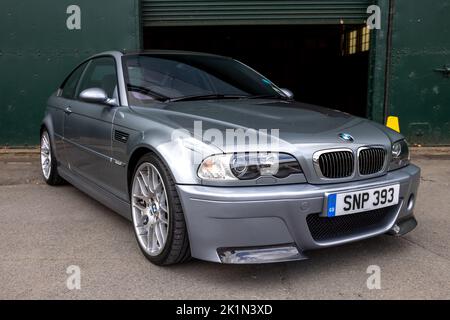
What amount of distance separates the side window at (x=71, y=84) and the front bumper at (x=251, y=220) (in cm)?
247

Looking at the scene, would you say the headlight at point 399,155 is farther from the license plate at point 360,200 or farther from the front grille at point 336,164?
the front grille at point 336,164

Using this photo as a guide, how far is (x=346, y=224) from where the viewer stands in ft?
9.35

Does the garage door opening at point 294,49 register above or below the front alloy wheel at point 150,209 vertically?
above

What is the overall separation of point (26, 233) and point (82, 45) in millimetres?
4205

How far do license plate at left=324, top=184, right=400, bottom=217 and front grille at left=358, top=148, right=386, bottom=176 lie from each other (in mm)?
134

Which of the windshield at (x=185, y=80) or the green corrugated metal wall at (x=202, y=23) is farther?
the green corrugated metal wall at (x=202, y=23)

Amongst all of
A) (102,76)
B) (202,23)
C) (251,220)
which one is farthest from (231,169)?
(202,23)

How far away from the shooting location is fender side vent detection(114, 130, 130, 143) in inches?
130

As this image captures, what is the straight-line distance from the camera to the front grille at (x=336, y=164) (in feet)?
9.07

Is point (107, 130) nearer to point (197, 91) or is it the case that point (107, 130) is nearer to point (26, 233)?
point (197, 91)

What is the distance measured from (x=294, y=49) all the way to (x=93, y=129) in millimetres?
13265

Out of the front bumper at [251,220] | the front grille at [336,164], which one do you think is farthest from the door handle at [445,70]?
the front bumper at [251,220]

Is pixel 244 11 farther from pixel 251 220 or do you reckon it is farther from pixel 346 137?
pixel 251 220
